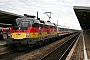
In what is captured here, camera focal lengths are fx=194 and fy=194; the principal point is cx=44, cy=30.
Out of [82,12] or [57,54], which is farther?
[82,12]

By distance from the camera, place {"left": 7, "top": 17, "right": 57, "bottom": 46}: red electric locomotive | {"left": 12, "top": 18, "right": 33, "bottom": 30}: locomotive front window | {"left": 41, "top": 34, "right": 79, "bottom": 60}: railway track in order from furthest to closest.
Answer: {"left": 12, "top": 18, "right": 33, "bottom": 30}: locomotive front window
{"left": 7, "top": 17, "right": 57, "bottom": 46}: red electric locomotive
{"left": 41, "top": 34, "right": 79, "bottom": 60}: railway track

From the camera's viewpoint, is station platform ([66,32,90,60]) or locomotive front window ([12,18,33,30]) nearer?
station platform ([66,32,90,60])

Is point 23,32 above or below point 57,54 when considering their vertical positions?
above

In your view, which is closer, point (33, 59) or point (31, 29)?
point (33, 59)

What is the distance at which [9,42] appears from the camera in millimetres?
16562

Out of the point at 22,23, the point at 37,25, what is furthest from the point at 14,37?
the point at 37,25

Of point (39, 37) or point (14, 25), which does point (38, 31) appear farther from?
point (14, 25)

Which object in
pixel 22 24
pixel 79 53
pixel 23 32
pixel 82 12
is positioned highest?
pixel 82 12

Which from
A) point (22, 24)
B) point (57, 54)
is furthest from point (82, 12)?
point (22, 24)

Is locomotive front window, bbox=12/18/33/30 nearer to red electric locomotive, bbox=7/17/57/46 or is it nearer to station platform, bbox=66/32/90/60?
Result: red electric locomotive, bbox=7/17/57/46

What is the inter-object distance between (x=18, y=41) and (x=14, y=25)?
1868 millimetres

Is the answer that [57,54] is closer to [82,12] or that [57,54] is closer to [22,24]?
Result: [22,24]

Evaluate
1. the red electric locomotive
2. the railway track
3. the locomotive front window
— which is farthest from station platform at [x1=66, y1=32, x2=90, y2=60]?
the locomotive front window

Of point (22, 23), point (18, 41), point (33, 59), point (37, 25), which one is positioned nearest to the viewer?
point (33, 59)
